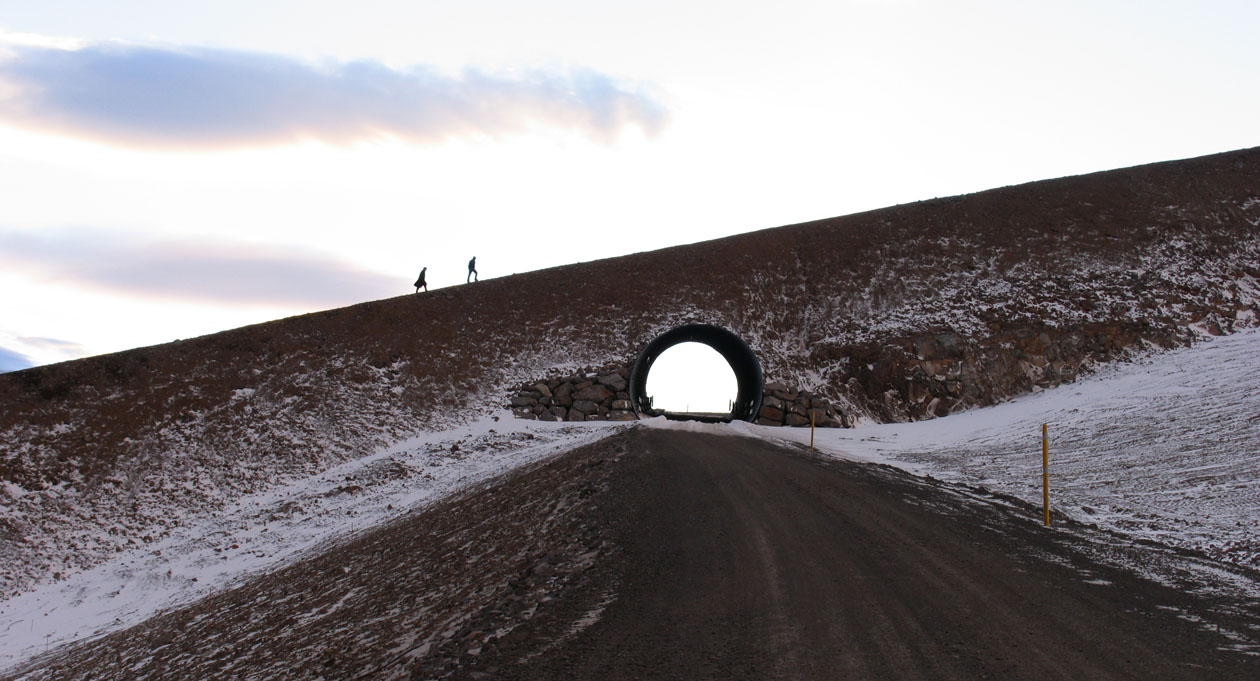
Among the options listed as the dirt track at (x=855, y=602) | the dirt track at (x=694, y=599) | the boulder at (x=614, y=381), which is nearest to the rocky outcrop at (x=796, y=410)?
the boulder at (x=614, y=381)

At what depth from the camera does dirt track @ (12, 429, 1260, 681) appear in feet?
26.6

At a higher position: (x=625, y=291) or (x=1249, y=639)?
(x=625, y=291)

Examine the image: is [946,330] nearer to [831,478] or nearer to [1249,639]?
[831,478]

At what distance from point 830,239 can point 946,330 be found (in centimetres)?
924

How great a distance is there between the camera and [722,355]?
3453 cm

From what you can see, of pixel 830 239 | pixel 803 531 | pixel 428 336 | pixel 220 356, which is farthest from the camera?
pixel 830 239

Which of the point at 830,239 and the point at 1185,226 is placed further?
the point at 830,239

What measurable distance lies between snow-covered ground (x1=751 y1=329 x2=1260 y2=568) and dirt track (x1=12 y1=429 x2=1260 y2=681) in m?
2.08

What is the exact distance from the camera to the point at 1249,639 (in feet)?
28.5

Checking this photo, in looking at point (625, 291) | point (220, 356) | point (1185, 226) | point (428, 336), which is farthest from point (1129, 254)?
point (220, 356)

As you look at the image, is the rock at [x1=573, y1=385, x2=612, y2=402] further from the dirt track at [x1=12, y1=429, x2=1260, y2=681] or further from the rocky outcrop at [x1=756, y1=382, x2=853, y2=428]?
the dirt track at [x1=12, y1=429, x2=1260, y2=681]

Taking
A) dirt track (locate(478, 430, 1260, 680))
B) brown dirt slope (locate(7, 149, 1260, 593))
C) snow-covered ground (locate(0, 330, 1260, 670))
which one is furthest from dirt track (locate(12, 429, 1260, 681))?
brown dirt slope (locate(7, 149, 1260, 593))

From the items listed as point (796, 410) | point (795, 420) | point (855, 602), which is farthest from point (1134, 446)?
point (855, 602)

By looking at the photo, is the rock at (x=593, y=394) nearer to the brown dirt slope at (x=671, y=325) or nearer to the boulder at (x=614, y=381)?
the boulder at (x=614, y=381)
